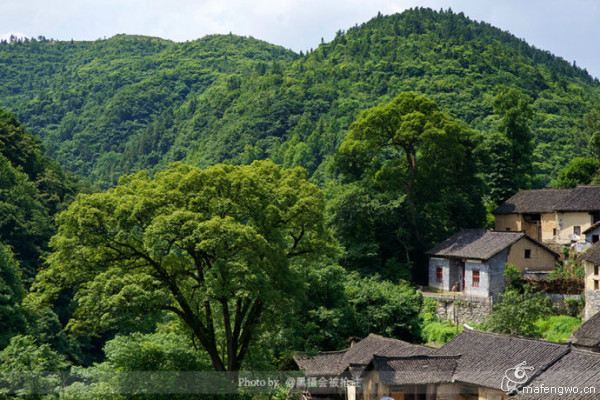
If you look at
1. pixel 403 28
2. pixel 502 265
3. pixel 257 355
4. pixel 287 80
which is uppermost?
pixel 403 28

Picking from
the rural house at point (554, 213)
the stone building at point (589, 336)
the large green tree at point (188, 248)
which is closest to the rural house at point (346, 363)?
the large green tree at point (188, 248)

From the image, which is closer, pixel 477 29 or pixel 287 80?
pixel 287 80

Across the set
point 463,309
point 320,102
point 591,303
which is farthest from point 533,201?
point 320,102

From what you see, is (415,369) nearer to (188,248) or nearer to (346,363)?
(346,363)

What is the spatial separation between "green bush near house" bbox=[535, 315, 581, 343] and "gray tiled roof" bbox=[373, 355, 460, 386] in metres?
8.17

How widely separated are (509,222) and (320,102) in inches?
2605

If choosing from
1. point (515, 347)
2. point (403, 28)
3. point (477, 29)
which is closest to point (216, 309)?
point (515, 347)

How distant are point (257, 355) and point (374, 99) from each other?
75129mm

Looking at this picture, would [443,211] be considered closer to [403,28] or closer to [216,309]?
[216,309]

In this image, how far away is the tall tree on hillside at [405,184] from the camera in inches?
1742

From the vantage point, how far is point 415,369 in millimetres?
25875

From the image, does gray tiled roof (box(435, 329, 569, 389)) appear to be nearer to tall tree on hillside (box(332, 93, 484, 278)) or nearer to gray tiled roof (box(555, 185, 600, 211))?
tall tree on hillside (box(332, 93, 484, 278))

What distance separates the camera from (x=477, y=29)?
13762 centimetres

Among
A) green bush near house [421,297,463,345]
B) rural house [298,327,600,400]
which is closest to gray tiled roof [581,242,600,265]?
green bush near house [421,297,463,345]
